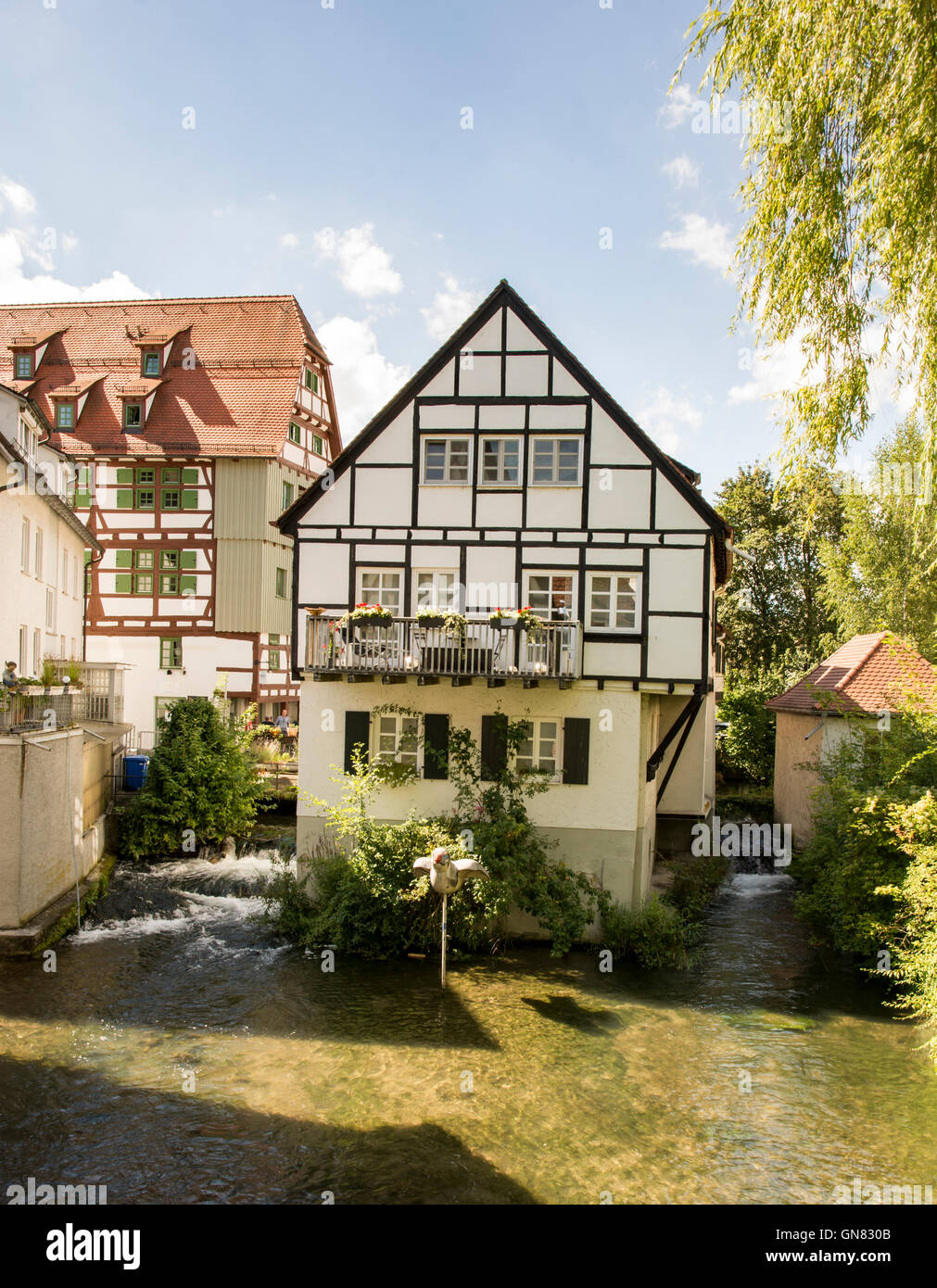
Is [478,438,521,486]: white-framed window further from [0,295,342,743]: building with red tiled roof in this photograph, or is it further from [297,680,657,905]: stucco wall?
[0,295,342,743]: building with red tiled roof

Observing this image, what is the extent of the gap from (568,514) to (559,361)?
276 centimetres

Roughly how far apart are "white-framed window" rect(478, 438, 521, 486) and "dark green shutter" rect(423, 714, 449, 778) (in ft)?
14.2

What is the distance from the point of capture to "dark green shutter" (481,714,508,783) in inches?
644

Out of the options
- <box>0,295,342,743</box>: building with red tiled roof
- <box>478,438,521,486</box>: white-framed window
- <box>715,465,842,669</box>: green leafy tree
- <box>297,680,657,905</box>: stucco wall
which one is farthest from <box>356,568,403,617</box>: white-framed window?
<box>715,465,842,669</box>: green leafy tree

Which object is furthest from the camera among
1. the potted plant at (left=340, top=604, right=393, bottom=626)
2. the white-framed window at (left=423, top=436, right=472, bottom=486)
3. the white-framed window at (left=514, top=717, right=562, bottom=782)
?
the white-framed window at (left=423, top=436, right=472, bottom=486)

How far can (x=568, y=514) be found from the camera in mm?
16844

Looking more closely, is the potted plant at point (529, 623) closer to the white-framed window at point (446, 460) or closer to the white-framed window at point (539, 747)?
the white-framed window at point (539, 747)

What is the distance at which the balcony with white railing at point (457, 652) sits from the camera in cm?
1573

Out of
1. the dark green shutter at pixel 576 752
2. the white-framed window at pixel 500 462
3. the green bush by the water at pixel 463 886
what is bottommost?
the green bush by the water at pixel 463 886

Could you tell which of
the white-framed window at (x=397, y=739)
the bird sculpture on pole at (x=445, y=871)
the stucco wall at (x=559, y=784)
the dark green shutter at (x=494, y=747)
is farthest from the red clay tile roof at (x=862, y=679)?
the bird sculpture on pole at (x=445, y=871)

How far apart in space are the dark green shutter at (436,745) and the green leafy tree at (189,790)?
7627 millimetres

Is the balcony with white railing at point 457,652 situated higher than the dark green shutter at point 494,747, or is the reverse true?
the balcony with white railing at point 457,652

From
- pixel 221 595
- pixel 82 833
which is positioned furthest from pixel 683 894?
pixel 221 595

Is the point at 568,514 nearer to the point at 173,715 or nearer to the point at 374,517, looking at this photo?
the point at 374,517
